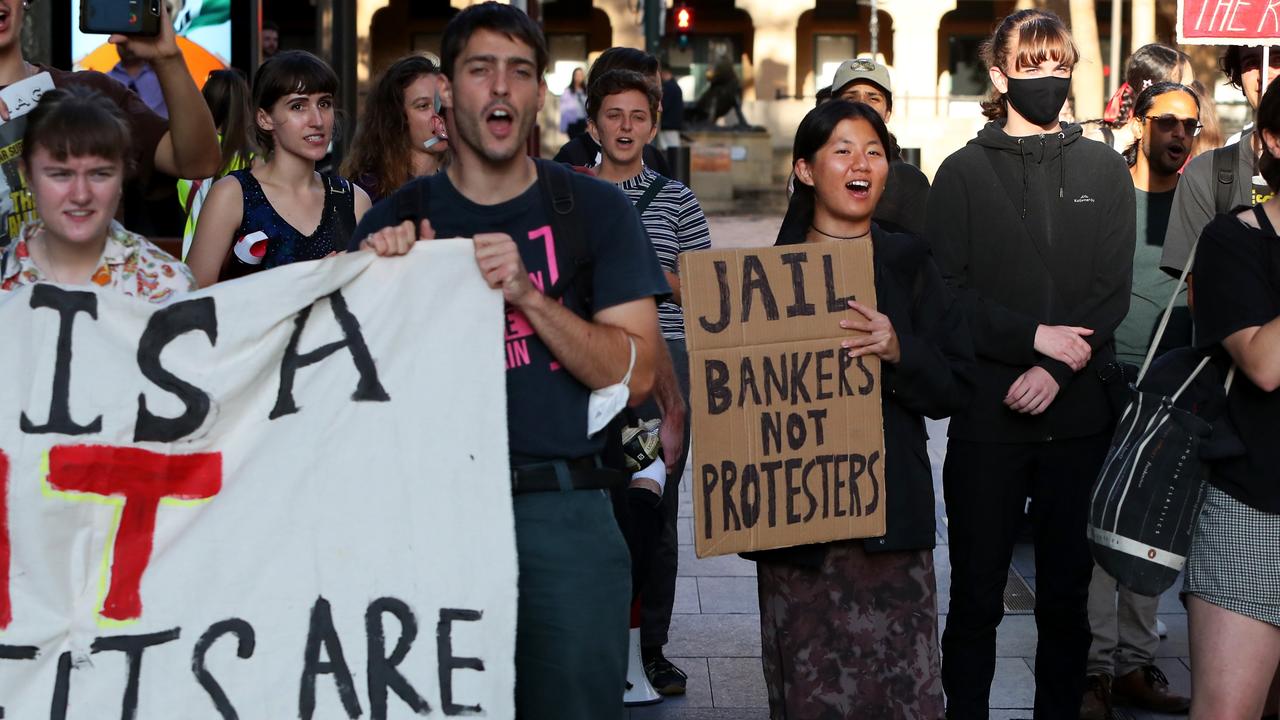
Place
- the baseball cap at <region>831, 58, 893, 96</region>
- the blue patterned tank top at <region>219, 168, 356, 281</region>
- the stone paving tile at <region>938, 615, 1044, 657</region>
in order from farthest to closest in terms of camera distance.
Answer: the stone paving tile at <region>938, 615, 1044, 657</region> < the baseball cap at <region>831, 58, 893, 96</region> < the blue patterned tank top at <region>219, 168, 356, 281</region>

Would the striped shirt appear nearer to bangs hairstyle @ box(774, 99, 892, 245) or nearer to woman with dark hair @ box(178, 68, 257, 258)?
bangs hairstyle @ box(774, 99, 892, 245)

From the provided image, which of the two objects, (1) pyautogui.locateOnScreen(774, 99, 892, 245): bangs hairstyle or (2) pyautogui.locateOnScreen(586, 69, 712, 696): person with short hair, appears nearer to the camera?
(1) pyautogui.locateOnScreen(774, 99, 892, 245): bangs hairstyle

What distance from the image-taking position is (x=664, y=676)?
561 centimetres

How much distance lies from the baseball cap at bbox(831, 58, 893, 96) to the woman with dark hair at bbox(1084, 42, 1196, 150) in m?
0.94

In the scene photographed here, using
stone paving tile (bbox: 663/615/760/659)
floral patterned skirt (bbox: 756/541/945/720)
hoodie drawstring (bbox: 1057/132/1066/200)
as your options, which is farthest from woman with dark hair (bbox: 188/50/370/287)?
stone paving tile (bbox: 663/615/760/659)

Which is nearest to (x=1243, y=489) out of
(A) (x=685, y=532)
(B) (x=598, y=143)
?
(B) (x=598, y=143)

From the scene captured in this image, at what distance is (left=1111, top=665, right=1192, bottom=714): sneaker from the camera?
212 inches

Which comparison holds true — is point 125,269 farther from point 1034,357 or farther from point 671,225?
point 1034,357

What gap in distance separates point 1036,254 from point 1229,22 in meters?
2.30

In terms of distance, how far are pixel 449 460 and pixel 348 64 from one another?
1177 centimetres

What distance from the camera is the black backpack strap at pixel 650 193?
5.65 m

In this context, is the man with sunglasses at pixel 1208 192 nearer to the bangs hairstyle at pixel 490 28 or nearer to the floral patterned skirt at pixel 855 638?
the floral patterned skirt at pixel 855 638

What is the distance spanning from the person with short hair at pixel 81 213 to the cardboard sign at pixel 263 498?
149mm

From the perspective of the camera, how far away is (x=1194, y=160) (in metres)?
5.28
